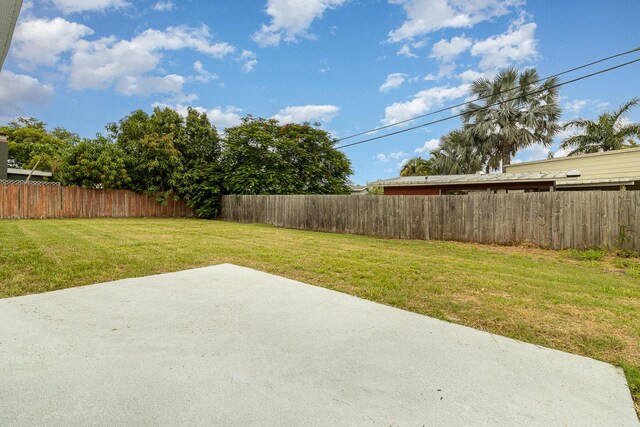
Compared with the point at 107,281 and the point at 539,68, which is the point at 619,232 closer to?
the point at 107,281

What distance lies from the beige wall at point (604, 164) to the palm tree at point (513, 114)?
3915 mm

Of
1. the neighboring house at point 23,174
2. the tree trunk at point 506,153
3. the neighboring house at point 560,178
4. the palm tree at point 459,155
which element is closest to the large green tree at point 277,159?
the neighboring house at point 560,178

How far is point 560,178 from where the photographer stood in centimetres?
1166

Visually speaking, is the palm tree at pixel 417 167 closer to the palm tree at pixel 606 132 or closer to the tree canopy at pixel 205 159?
the palm tree at pixel 606 132

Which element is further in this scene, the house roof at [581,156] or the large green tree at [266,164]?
the large green tree at [266,164]

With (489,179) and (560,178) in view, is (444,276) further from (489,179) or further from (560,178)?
(560,178)

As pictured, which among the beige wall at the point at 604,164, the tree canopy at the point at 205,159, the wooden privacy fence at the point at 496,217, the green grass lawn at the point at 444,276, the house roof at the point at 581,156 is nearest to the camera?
the green grass lawn at the point at 444,276

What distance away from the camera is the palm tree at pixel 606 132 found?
57.1 ft

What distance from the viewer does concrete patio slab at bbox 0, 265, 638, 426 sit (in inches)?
63.2

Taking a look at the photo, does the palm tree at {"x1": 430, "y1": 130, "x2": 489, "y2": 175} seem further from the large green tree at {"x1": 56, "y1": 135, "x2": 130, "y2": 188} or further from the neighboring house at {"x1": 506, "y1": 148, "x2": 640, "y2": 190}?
the large green tree at {"x1": 56, "y1": 135, "x2": 130, "y2": 188}

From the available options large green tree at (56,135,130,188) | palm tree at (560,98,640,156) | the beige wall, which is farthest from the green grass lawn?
palm tree at (560,98,640,156)

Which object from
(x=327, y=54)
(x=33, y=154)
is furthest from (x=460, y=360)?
(x=33, y=154)

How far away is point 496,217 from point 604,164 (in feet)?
27.1

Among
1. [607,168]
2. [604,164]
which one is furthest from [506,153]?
[607,168]
